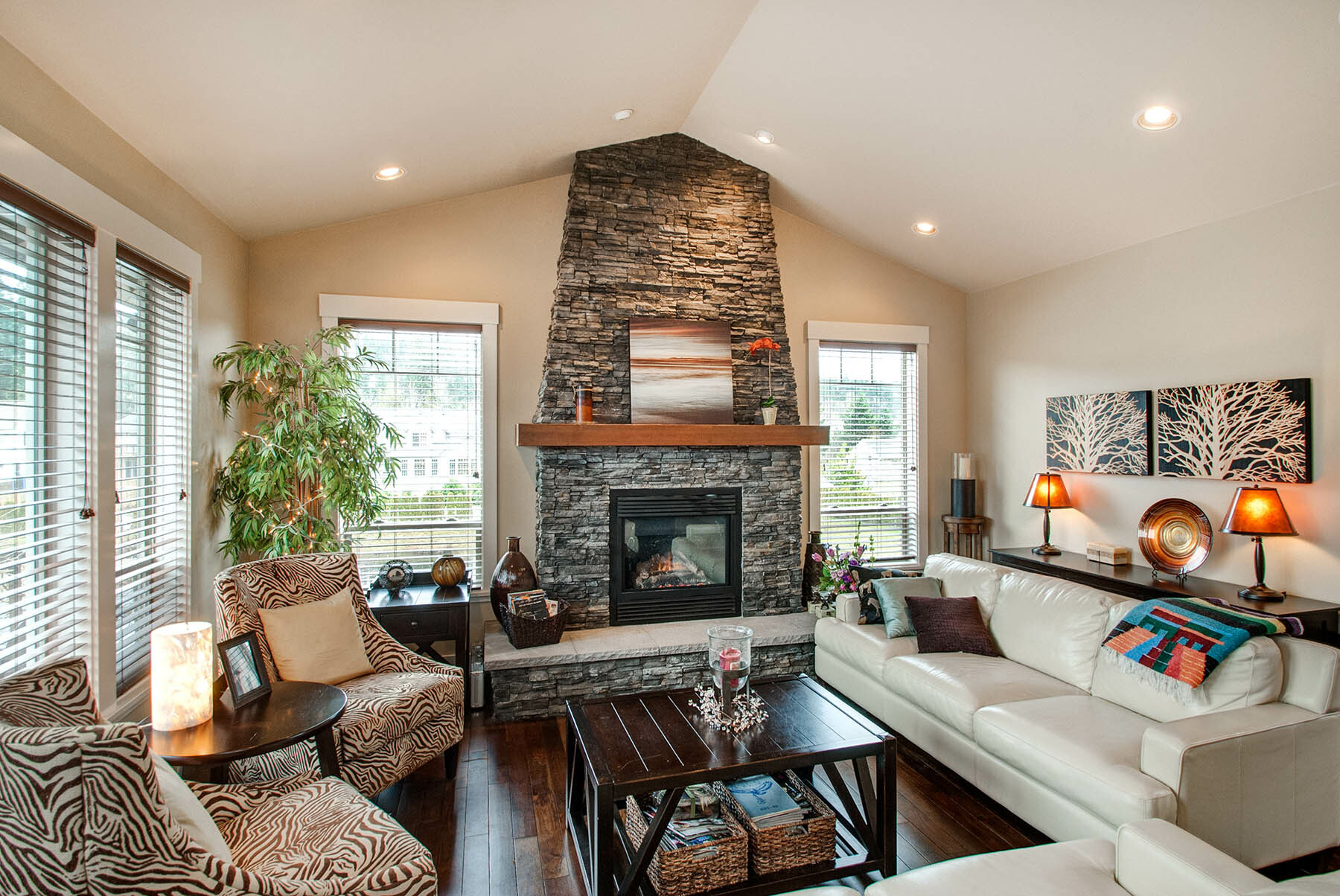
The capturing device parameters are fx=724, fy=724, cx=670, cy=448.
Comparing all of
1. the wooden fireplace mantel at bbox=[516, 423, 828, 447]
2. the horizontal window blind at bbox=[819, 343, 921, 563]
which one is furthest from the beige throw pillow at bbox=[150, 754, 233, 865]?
the horizontal window blind at bbox=[819, 343, 921, 563]

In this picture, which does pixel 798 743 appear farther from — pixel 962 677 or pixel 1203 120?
pixel 1203 120

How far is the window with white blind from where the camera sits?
2.85m

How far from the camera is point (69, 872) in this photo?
1.25 metres

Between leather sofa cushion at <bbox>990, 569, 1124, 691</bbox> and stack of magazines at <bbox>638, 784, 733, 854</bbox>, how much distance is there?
1714 millimetres

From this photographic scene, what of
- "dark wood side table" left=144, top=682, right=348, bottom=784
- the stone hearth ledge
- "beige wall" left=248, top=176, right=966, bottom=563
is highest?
"beige wall" left=248, top=176, right=966, bottom=563

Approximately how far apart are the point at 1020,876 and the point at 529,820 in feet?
5.87

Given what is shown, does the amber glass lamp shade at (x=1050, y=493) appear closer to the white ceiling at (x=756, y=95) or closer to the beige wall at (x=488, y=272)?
the white ceiling at (x=756, y=95)

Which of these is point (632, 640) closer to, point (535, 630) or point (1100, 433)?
point (535, 630)

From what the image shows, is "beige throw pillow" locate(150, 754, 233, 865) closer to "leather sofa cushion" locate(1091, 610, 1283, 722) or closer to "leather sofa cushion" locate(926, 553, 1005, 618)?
"leather sofa cushion" locate(1091, 610, 1283, 722)

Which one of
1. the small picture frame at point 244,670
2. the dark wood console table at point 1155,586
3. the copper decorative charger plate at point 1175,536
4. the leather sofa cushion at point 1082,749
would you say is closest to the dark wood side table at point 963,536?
the dark wood console table at point 1155,586

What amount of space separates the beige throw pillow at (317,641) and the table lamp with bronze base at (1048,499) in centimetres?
403

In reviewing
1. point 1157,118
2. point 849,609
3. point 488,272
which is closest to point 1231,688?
point 849,609

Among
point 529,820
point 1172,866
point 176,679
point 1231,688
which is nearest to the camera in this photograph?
point 1172,866

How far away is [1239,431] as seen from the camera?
12.1ft
